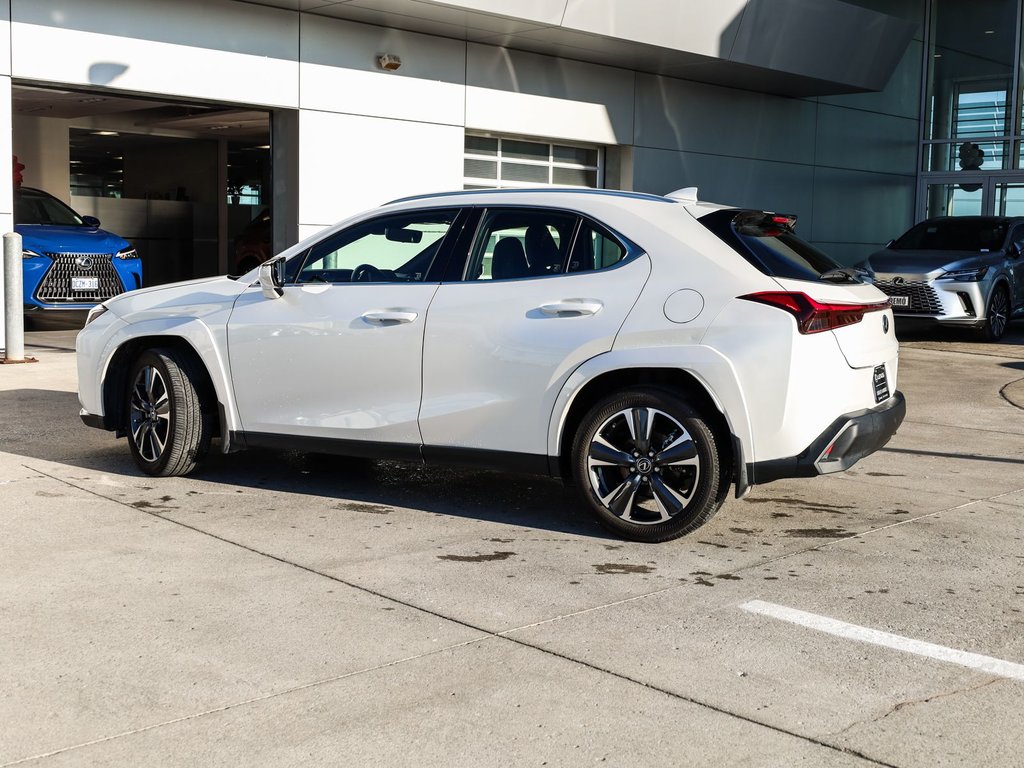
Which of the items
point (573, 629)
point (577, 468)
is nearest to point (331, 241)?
point (577, 468)

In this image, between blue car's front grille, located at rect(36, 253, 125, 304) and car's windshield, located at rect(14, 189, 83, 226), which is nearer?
blue car's front grille, located at rect(36, 253, 125, 304)

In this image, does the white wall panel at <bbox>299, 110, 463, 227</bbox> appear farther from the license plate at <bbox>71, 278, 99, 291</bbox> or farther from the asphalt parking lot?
the asphalt parking lot

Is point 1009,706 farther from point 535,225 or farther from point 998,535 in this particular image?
point 535,225

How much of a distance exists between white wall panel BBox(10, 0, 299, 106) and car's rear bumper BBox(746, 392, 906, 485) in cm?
1043

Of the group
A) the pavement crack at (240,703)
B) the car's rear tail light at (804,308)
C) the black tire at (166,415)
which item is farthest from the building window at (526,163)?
the pavement crack at (240,703)

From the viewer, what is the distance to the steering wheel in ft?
21.5

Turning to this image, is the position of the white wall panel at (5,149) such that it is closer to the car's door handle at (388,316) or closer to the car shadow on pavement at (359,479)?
the car shadow on pavement at (359,479)

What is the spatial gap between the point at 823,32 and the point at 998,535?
1591cm

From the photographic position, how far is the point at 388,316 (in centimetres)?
632

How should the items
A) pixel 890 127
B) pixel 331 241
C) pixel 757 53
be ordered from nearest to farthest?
pixel 331 241
pixel 757 53
pixel 890 127

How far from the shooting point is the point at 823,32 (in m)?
20.4

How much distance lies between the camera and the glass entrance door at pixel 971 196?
25.0 m

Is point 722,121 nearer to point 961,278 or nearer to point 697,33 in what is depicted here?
point 697,33

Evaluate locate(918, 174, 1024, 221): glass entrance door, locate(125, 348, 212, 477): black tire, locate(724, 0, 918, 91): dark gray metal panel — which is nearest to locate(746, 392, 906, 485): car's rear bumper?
locate(125, 348, 212, 477): black tire
